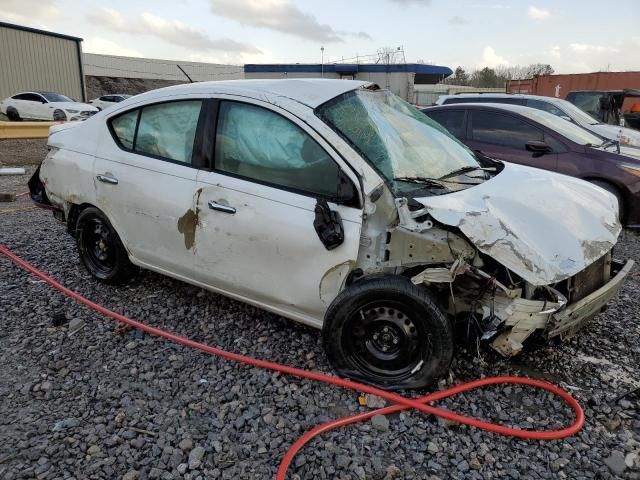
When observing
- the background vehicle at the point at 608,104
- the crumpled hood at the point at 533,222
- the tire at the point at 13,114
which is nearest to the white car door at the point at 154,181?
the crumpled hood at the point at 533,222

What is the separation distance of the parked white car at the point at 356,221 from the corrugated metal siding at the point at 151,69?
1491 inches

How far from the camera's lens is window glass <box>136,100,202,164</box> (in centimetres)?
338

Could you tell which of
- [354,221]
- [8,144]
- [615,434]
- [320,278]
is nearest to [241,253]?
[320,278]

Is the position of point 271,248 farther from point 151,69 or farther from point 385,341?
point 151,69

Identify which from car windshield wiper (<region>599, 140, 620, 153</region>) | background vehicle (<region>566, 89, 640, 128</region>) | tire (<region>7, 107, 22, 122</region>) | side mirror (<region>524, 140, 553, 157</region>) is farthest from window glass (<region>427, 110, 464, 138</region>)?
tire (<region>7, 107, 22, 122</region>)

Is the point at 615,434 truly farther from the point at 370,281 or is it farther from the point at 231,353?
the point at 231,353

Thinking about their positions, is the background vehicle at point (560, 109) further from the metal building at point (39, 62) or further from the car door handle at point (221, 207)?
the metal building at point (39, 62)

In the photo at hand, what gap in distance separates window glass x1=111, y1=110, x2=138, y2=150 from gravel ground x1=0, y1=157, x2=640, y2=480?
50.2 inches

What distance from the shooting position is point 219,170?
3207 millimetres

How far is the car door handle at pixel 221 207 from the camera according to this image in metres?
3.09

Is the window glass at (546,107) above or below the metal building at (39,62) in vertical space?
below

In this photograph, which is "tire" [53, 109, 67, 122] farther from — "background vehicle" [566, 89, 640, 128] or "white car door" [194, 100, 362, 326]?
"white car door" [194, 100, 362, 326]

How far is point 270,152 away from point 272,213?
1.34 feet

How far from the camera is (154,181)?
Result: 3438 millimetres
